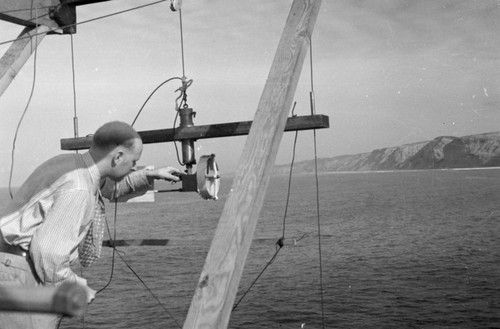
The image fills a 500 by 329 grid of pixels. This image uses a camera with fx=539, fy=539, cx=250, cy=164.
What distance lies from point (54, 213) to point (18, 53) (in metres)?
3.38

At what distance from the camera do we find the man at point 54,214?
8.87 feet

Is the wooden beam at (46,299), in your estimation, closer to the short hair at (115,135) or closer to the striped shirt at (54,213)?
the striped shirt at (54,213)

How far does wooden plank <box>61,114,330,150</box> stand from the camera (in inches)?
195

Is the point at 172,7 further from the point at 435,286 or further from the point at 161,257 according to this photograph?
the point at 161,257

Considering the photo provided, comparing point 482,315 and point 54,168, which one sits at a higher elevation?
point 54,168

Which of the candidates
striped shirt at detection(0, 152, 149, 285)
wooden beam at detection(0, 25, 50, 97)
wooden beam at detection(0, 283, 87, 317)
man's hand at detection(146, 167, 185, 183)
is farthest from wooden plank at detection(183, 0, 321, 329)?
wooden beam at detection(0, 25, 50, 97)

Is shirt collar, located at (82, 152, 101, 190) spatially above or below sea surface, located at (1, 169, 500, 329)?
above

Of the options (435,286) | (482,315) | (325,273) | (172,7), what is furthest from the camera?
(325,273)

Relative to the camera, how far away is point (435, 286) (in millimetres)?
31734

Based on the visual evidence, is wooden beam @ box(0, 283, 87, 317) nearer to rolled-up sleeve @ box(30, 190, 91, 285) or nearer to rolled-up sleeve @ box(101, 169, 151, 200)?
rolled-up sleeve @ box(30, 190, 91, 285)

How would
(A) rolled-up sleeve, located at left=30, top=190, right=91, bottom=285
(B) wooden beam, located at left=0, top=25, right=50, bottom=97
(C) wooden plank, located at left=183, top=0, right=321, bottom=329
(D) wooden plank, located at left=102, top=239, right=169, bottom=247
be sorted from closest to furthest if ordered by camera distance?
(C) wooden plank, located at left=183, top=0, right=321, bottom=329 < (A) rolled-up sleeve, located at left=30, top=190, right=91, bottom=285 < (B) wooden beam, located at left=0, top=25, right=50, bottom=97 < (D) wooden plank, located at left=102, top=239, right=169, bottom=247

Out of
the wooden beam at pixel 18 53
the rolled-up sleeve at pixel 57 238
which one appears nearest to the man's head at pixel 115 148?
the rolled-up sleeve at pixel 57 238

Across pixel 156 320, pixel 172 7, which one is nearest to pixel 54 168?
pixel 172 7

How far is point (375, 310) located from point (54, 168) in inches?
1020
